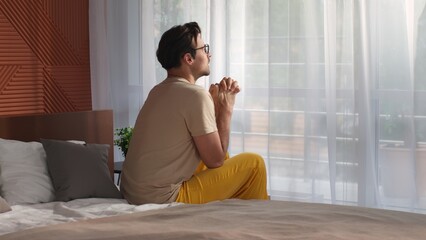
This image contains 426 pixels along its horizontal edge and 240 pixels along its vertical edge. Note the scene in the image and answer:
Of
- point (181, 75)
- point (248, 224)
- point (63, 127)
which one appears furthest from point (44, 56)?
point (248, 224)

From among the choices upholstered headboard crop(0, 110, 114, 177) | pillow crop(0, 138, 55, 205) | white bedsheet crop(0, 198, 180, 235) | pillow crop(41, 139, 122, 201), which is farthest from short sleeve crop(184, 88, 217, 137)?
upholstered headboard crop(0, 110, 114, 177)

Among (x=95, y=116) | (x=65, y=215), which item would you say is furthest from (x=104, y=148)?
(x=65, y=215)

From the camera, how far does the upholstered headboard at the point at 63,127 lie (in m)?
4.16

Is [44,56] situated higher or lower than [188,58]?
higher

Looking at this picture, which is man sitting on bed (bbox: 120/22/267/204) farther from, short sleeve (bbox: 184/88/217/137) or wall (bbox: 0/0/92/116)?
wall (bbox: 0/0/92/116)

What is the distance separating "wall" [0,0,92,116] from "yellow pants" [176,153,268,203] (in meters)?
2.25

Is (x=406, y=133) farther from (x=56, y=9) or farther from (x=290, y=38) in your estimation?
A: (x=56, y=9)

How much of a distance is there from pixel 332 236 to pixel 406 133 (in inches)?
101

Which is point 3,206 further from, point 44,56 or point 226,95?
point 44,56

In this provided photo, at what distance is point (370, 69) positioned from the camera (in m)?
4.96

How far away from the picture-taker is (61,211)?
11.2 feet

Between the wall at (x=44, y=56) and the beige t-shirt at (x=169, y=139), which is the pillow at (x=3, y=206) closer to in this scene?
the beige t-shirt at (x=169, y=139)

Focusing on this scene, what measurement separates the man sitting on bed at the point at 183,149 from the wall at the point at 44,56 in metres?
2.03

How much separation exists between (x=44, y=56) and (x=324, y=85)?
211 centimetres
